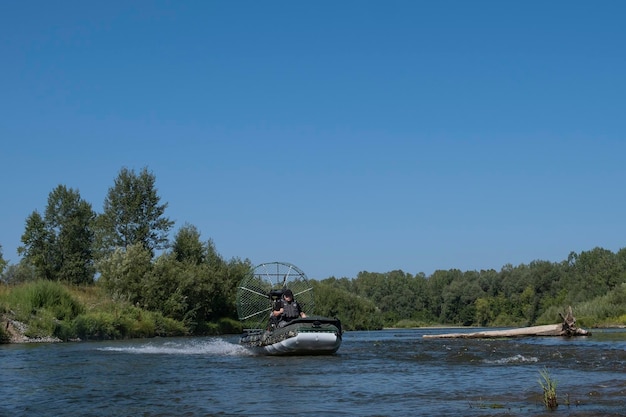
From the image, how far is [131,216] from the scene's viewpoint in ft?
233

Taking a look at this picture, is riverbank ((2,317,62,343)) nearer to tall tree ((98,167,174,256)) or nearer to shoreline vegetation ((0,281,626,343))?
shoreline vegetation ((0,281,626,343))

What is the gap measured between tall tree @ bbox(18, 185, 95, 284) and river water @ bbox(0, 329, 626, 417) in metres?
48.2

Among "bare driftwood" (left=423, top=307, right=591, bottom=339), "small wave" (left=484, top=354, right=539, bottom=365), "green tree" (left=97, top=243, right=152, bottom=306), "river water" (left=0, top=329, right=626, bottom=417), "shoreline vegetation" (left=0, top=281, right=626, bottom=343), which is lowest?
"river water" (left=0, top=329, right=626, bottom=417)

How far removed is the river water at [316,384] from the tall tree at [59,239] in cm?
4825

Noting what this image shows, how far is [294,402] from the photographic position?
14102mm

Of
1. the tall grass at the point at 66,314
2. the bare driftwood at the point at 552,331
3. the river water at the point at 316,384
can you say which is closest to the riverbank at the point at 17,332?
the tall grass at the point at 66,314

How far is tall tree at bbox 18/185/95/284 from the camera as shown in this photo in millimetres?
72562

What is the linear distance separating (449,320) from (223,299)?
9889cm

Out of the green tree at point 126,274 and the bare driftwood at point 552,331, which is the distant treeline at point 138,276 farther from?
the bare driftwood at point 552,331

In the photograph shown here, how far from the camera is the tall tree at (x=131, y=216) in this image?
230ft

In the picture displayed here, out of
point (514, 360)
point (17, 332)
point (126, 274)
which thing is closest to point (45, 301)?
point (17, 332)

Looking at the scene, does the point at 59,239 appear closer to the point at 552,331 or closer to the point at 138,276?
the point at 138,276

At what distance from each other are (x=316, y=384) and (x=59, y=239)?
62841 mm

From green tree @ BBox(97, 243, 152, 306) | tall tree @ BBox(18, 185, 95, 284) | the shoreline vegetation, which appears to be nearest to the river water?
the shoreline vegetation
